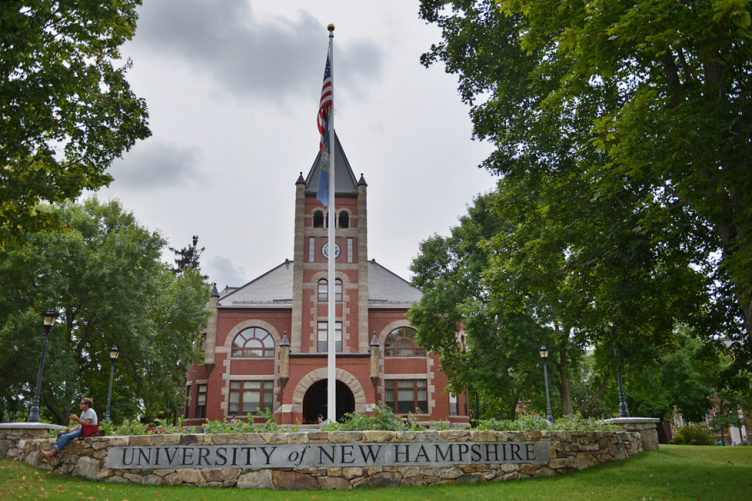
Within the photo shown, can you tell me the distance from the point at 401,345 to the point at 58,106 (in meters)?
27.8

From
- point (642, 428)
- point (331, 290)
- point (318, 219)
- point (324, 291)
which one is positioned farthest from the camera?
point (318, 219)

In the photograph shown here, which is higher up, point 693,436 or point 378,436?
point 378,436

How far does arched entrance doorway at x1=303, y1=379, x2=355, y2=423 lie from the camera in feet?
119

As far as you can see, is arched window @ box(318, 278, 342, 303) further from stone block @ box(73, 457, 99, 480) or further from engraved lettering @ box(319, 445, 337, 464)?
engraved lettering @ box(319, 445, 337, 464)

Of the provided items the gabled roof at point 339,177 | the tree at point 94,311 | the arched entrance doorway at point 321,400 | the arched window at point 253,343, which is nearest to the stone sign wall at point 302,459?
the tree at point 94,311

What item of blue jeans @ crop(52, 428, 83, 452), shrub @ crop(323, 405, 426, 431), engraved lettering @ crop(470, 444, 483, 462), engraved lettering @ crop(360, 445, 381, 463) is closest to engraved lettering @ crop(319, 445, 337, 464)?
engraved lettering @ crop(360, 445, 381, 463)

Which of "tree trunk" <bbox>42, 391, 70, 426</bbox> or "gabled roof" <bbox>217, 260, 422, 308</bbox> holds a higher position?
"gabled roof" <bbox>217, 260, 422, 308</bbox>

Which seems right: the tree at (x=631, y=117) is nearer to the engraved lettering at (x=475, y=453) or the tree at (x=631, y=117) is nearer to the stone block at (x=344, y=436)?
the engraved lettering at (x=475, y=453)

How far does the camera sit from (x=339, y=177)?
38.8 meters

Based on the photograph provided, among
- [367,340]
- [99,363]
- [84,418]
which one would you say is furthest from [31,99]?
[367,340]

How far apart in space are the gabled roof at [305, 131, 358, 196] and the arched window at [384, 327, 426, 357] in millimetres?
9765

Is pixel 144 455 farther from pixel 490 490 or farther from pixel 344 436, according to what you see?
pixel 490 490

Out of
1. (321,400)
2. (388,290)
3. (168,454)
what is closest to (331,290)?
(168,454)

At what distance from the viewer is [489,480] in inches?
441
